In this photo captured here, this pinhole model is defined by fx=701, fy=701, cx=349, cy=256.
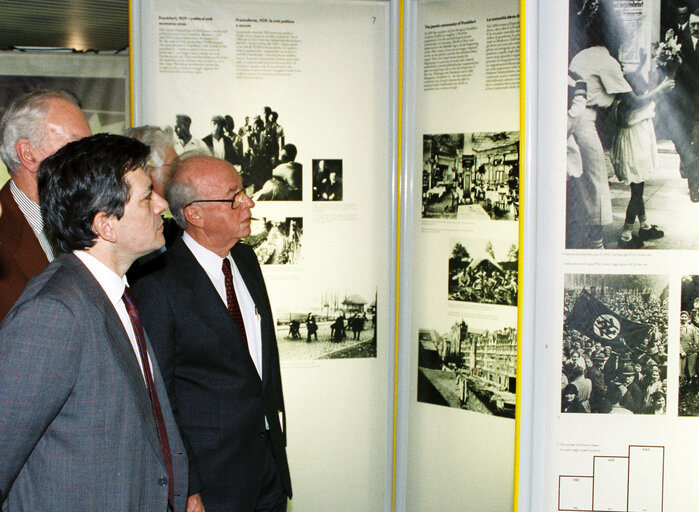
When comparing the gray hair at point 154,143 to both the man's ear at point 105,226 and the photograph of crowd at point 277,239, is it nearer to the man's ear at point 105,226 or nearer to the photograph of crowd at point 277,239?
the photograph of crowd at point 277,239

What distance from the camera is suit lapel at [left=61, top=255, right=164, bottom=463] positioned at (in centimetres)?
183

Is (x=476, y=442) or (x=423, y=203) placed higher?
(x=423, y=203)

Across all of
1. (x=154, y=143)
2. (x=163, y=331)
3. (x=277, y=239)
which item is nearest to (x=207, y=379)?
(x=163, y=331)

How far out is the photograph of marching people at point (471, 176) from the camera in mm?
3016

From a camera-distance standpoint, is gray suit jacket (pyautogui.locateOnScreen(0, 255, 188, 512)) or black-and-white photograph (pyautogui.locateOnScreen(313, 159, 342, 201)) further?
black-and-white photograph (pyautogui.locateOnScreen(313, 159, 342, 201))

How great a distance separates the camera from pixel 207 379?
253 cm

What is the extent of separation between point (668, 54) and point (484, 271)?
1.50 metres

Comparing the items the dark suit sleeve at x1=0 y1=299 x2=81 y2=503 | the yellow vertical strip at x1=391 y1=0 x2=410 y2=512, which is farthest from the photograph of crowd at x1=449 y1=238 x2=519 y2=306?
the dark suit sleeve at x1=0 y1=299 x2=81 y2=503

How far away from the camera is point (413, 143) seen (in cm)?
332

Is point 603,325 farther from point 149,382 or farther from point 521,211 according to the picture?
point 149,382

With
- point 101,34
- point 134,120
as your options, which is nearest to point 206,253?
point 134,120

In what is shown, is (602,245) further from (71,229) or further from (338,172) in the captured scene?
(338,172)

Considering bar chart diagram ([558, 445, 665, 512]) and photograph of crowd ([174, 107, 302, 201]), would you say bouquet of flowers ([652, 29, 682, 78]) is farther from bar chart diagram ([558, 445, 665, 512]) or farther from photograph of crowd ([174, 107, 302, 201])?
photograph of crowd ([174, 107, 302, 201])

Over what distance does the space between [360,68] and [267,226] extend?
0.89 metres
